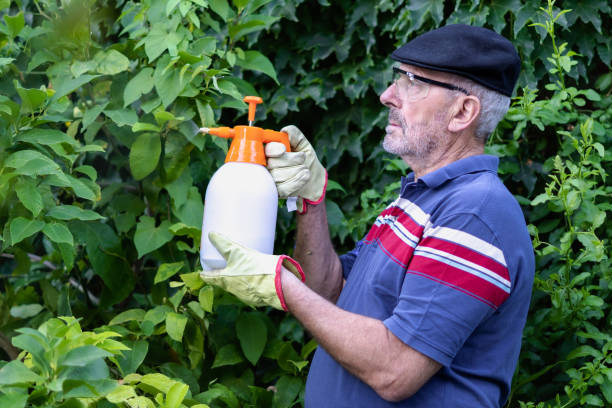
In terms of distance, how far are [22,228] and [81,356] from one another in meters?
0.75

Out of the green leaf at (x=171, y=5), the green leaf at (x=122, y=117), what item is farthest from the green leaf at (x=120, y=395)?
the green leaf at (x=171, y=5)

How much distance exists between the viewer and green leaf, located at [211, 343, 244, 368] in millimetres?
2359

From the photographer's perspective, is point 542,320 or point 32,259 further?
point 32,259

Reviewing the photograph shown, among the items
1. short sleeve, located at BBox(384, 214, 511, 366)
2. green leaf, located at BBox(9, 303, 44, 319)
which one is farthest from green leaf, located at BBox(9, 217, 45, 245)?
short sleeve, located at BBox(384, 214, 511, 366)

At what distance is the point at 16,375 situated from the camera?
1277mm

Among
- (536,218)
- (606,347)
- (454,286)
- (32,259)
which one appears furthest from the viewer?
(32,259)

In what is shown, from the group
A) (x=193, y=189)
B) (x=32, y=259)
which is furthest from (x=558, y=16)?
(x=32, y=259)

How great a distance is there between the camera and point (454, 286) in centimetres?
157

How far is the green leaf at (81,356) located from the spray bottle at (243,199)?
55 centimetres

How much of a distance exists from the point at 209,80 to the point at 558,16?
4.04ft

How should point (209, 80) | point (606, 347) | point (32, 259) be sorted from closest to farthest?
point (606, 347) < point (209, 80) < point (32, 259)

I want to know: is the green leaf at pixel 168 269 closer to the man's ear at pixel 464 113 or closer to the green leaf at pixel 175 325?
the green leaf at pixel 175 325

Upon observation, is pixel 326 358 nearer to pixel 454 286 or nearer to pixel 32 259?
pixel 454 286

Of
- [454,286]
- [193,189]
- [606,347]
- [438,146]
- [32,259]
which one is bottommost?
[32,259]
